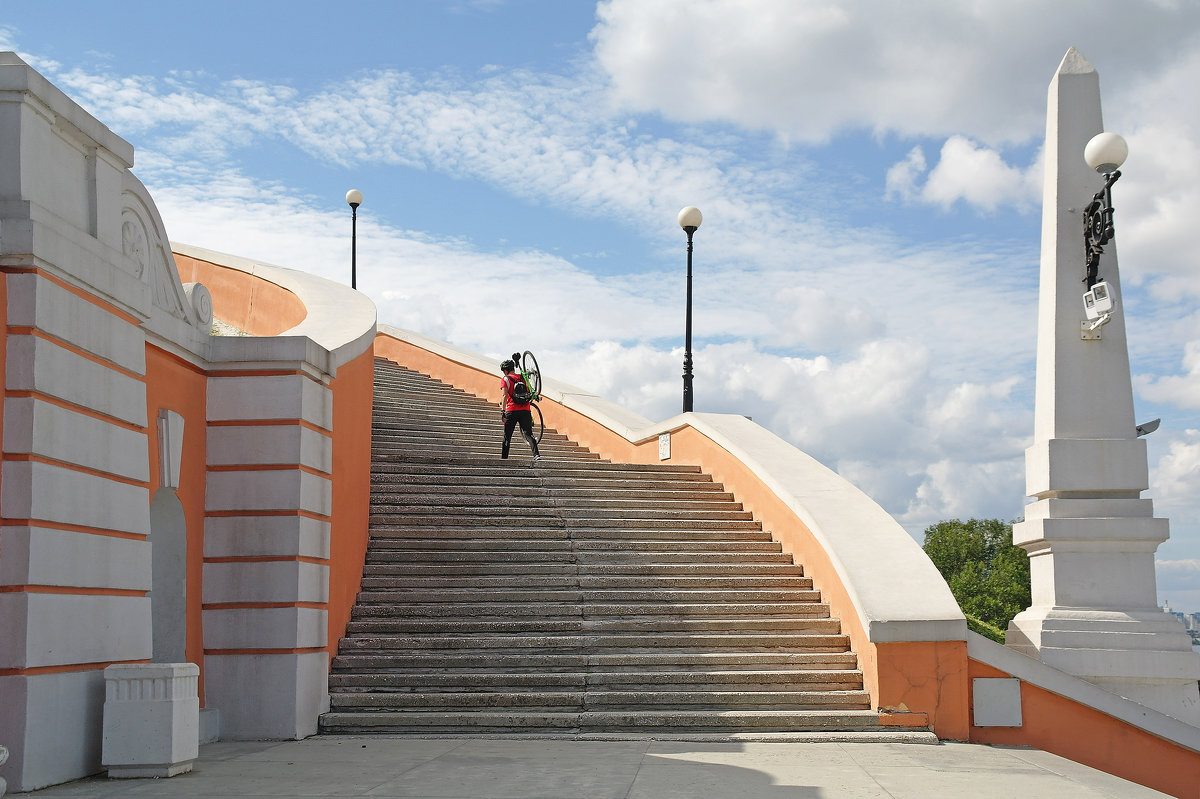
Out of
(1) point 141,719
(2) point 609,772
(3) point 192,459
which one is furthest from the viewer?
(3) point 192,459

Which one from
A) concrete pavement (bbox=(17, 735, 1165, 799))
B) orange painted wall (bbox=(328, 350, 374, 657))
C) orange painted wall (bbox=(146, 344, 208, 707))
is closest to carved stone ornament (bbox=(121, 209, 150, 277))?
orange painted wall (bbox=(146, 344, 208, 707))

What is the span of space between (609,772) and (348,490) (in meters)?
4.06

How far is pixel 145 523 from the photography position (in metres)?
7.03

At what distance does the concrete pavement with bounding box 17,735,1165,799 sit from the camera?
6.27 meters

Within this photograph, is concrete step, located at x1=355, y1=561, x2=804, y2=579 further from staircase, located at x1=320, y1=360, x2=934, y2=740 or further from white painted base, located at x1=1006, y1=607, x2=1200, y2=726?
white painted base, located at x1=1006, y1=607, x2=1200, y2=726

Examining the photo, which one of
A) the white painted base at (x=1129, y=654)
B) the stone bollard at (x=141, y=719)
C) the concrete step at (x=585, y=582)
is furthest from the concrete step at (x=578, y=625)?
the stone bollard at (x=141, y=719)

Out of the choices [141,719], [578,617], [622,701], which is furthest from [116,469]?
[578,617]

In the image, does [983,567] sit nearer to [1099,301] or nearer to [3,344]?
[1099,301]

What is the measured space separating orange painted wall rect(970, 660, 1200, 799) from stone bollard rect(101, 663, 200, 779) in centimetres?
572

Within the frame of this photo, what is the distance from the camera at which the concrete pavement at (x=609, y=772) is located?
6266 millimetres

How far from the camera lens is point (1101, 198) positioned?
10031 millimetres

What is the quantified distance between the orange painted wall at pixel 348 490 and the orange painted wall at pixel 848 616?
402 cm

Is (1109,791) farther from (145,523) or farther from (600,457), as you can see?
(600,457)

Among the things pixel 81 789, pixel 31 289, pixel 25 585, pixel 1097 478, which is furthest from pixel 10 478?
pixel 1097 478
